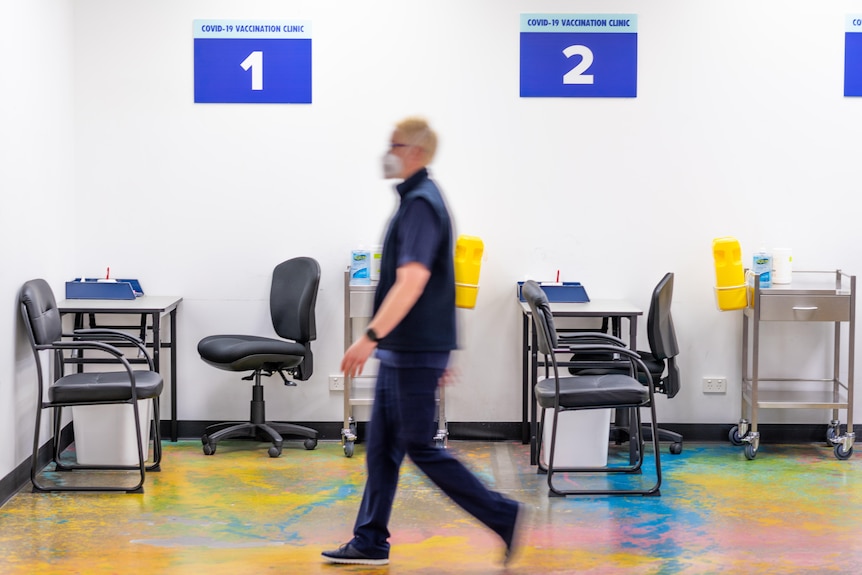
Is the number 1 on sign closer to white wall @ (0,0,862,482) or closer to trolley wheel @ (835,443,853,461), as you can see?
white wall @ (0,0,862,482)

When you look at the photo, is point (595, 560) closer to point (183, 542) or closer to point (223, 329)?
point (183, 542)

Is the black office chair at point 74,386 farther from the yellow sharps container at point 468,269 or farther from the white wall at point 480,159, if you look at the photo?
the yellow sharps container at point 468,269

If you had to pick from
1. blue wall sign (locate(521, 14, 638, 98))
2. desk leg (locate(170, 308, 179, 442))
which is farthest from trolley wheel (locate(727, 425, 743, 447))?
desk leg (locate(170, 308, 179, 442))

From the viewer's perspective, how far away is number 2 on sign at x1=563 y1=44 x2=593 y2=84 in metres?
5.62

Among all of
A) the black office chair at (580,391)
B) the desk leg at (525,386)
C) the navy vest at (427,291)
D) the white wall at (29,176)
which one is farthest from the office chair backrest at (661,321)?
the white wall at (29,176)

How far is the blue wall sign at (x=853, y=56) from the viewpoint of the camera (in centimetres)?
557

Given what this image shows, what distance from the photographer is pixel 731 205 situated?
5695mm

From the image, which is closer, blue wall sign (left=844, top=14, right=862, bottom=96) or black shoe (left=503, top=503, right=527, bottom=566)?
black shoe (left=503, top=503, right=527, bottom=566)

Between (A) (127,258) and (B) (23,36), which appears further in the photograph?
(A) (127,258)

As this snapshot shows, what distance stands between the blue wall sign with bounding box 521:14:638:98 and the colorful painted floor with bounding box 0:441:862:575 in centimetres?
205

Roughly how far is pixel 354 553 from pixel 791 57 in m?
3.70

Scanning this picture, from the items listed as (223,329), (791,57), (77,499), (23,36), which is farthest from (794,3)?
(77,499)

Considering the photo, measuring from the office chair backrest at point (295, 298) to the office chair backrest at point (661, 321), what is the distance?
1774 millimetres

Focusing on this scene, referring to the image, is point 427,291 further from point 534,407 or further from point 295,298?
point 295,298
